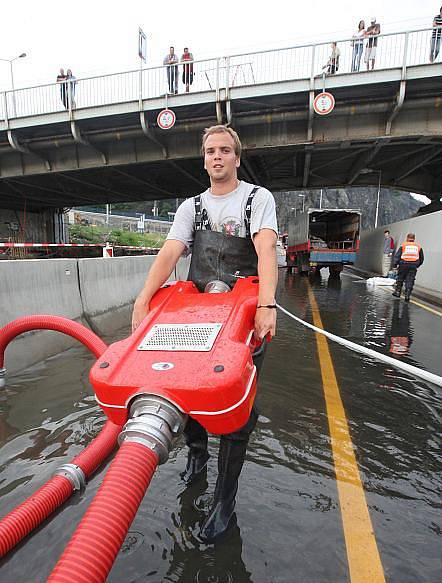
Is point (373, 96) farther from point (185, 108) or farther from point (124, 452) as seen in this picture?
point (124, 452)

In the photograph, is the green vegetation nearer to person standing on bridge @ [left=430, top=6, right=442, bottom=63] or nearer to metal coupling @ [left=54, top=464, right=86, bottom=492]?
person standing on bridge @ [left=430, top=6, right=442, bottom=63]

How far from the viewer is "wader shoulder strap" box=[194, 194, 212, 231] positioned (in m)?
2.15

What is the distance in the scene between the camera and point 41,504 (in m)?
1.91

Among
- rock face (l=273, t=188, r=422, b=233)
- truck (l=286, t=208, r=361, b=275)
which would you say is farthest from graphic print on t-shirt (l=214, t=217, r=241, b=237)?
rock face (l=273, t=188, r=422, b=233)

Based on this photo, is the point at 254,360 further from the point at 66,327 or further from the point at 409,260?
the point at 409,260

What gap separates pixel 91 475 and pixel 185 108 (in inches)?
652

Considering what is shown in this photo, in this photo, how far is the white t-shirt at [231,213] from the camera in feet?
6.59

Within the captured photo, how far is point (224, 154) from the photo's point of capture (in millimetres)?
1998

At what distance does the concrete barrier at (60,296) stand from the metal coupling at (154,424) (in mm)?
3290

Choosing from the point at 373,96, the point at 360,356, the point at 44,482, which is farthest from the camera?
the point at 373,96

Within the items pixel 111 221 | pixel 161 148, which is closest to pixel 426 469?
pixel 161 148

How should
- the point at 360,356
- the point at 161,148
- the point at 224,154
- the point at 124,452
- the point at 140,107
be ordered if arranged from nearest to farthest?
1. the point at 124,452
2. the point at 224,154
3. the point at 360,356
4. the point at 140,107
5. the point at 161,148

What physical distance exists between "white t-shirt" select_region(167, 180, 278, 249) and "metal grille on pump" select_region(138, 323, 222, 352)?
0.73 metres

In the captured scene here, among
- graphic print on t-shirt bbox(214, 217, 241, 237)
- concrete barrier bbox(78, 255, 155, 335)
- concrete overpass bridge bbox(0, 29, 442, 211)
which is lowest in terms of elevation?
concrete barrier bbox(78, 255, 155, 335)
